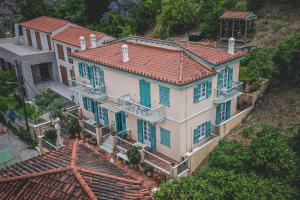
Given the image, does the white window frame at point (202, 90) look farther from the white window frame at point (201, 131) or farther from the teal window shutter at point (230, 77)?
the teal window shutter at point (230, 77)

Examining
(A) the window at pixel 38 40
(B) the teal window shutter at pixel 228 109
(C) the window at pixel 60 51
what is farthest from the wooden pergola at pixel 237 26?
(A) the window at pixel 38 40

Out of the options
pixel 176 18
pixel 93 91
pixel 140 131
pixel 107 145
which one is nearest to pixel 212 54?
pixel 140 131

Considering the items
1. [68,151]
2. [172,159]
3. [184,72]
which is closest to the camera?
[68,151]

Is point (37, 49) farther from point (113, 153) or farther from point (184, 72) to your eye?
point (184, 72)

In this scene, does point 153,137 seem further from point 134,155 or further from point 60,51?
point 60,51

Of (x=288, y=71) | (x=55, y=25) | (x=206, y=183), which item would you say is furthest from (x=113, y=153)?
(x=55, y=25)

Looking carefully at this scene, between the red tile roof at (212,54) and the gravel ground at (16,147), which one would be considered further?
the gravel ground at (16,147)
